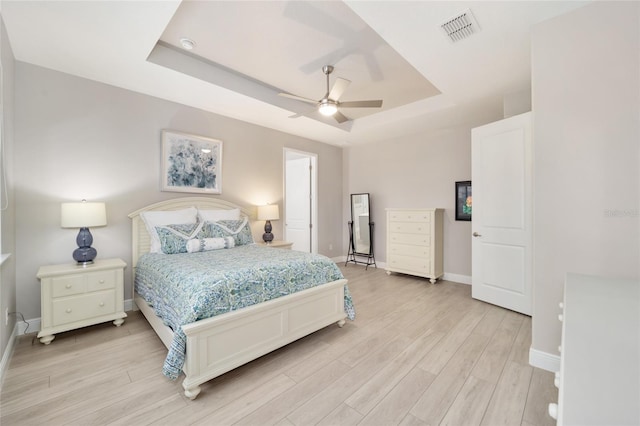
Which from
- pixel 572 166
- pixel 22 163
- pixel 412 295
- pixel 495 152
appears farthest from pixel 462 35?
pixel 22 163

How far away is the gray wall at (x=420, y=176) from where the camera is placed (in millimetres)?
4406

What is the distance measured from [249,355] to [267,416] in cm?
50

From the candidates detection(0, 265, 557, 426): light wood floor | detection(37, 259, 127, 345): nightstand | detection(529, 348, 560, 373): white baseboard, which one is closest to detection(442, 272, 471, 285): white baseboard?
detection(0, 265, 557, 426): light wood floor

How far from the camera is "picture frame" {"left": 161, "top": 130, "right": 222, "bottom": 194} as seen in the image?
354cm

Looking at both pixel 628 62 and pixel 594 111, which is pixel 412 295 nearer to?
pixel 594 111

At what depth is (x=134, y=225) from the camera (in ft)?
10.6

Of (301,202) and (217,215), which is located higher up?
(301,202)

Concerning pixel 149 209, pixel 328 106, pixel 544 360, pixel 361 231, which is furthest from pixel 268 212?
pixel 544 360

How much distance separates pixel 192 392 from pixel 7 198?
222cm

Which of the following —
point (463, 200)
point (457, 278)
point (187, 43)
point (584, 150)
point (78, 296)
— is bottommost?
point (457, 278)

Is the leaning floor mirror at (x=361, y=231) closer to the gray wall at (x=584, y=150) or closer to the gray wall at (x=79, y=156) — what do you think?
the gray wall at (x=79, y=156)

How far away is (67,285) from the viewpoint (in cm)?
250

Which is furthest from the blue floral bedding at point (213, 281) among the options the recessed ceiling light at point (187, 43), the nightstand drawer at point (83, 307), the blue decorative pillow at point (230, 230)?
the recessed ceiling light at point (187, 43)

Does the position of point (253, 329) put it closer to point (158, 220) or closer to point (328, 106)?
point (158, 220)
